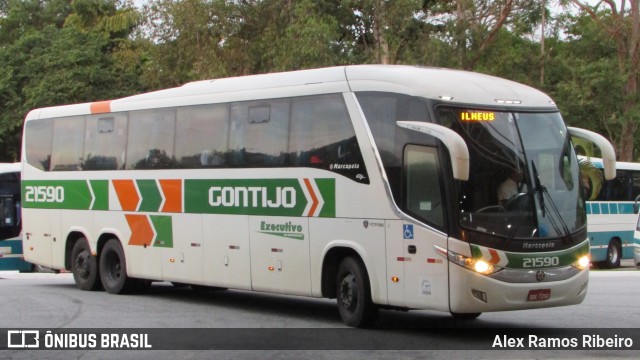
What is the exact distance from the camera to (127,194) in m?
17.3

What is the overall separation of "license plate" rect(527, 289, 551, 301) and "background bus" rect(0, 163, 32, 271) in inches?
719

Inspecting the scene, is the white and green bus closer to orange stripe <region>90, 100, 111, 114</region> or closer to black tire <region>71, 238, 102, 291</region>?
orange stripe <region>90, 100, 111, 114</region>

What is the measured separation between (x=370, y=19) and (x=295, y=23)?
9.35 feet

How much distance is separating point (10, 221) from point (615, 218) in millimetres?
18477

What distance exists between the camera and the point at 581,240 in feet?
39.7

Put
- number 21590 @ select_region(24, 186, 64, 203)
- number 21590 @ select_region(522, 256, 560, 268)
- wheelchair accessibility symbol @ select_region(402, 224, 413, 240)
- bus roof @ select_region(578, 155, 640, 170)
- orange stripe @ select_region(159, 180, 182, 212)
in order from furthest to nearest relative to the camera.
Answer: bus roof @ select_region(578, 155, 640, 170), number 21590 @ select_region(24, 186, 64, 203), orange stripe @ select_region(159, 180, 182, 212), wheelchair accessibility symbol @ select_region(402, 224, 413, 240), number 21590 @ select_region(522, 256, 560, 268)

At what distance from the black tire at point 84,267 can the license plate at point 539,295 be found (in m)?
9.50

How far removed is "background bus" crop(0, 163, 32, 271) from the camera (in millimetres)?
26359

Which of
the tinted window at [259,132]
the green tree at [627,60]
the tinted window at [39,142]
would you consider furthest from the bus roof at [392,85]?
the green tree at [627,60]

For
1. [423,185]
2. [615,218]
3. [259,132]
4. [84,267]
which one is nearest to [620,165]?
[615,218]

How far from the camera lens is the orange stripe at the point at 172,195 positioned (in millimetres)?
16094

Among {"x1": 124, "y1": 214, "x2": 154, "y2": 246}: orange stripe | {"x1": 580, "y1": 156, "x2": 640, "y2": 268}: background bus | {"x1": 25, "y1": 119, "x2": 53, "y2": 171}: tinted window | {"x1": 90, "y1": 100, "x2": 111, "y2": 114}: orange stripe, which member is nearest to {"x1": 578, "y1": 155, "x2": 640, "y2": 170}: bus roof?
{"x1": 580, "y1": 156, "x2": 640, "y2": 268}: background bus

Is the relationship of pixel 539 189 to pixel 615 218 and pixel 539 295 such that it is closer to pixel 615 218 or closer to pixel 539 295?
pixel 539 295

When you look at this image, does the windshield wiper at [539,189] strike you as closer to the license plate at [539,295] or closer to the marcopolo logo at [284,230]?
the license plate at [539,295]
